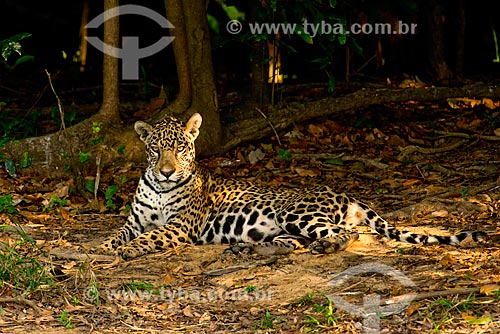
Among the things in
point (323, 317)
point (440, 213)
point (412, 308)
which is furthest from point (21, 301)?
point (440, 213)

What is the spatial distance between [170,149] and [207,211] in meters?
0.76

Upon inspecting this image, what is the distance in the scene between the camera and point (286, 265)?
24.5 feet

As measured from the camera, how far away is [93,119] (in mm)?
10836

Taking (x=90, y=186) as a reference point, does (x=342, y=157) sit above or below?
above

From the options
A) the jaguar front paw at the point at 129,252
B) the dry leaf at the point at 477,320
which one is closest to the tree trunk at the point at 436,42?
the jaguar front paw at the point at 129,252

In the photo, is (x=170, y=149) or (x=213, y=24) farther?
(x=213, y=24)

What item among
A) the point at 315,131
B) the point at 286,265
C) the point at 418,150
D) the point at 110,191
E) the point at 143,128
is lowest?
the point at 286,265

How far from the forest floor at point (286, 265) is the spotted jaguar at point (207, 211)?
266mm

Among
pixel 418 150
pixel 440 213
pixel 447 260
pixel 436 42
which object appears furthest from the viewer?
pixel 436 42

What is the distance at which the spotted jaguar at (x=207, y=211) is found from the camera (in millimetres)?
8250

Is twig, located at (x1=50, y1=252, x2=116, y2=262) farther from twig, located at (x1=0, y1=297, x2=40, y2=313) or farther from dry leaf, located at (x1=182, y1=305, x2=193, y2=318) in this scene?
dry leaf, located at (x1=182, y1=305, x2=193, y2=318)

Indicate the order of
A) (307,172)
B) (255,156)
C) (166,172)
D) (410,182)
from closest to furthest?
1. (166,172)
2. (410,182)
3. (307,172)
4. (255,156)

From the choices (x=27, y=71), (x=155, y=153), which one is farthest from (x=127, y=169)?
(x=27, y=71)

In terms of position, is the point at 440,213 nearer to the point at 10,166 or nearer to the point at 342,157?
the point at 342,157
